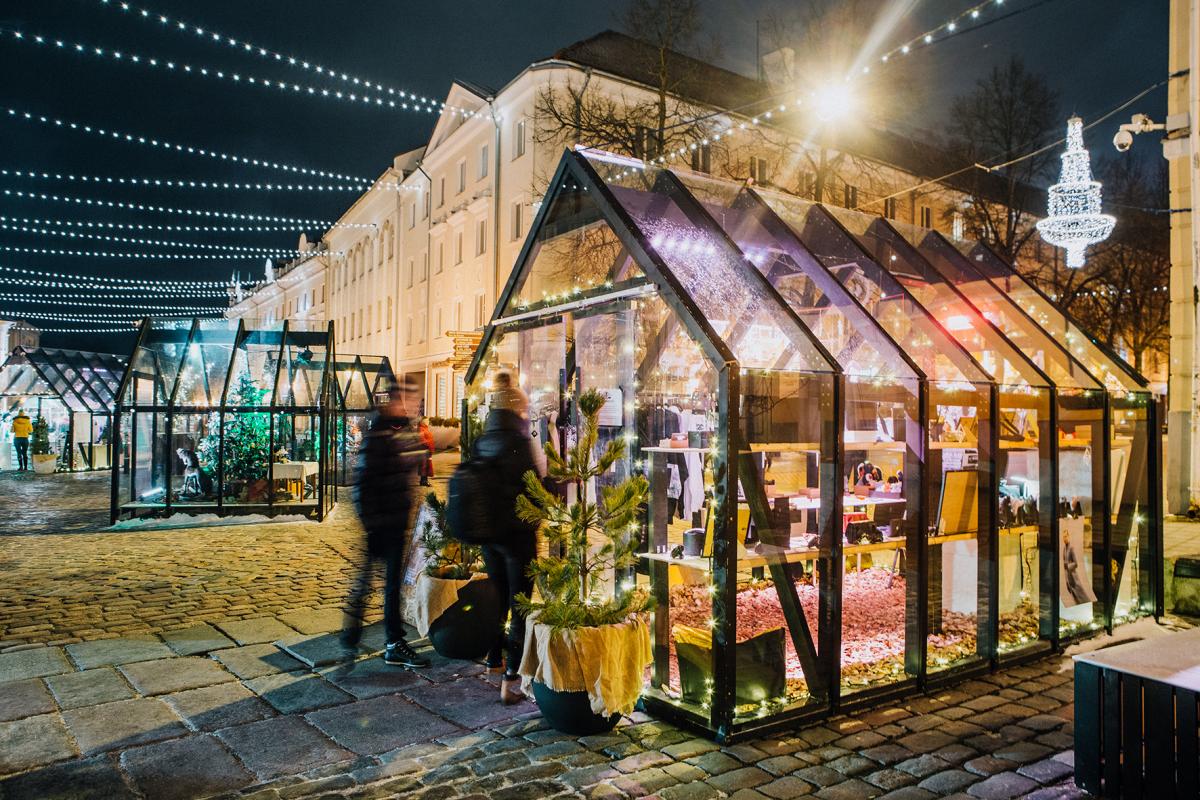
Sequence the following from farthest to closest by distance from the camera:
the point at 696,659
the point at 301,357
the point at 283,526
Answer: the point at 301,357, the point at 283,526, the point at 696,659

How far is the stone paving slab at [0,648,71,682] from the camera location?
500 centimetres

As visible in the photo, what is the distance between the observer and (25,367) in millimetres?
25422

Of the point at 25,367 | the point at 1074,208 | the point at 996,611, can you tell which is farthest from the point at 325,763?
the point at 25,367

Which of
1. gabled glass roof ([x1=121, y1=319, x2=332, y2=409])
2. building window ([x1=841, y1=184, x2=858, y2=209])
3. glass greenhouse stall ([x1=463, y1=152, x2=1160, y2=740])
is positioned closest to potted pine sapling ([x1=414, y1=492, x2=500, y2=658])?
glass greenhouse stall ([x1=463, y1=152, x2=1160, y2=740])

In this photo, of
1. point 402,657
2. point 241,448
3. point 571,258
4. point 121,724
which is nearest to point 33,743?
point 121,724

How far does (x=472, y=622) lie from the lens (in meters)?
5.12

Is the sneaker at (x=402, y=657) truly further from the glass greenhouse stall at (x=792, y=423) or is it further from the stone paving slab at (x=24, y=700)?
the stone paving slab at (x=24, y=700)

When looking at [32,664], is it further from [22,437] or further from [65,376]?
[65,376]

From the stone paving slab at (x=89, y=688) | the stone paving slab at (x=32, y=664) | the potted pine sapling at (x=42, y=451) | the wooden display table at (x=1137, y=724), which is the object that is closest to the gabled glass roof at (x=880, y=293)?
the wooden display table at (x=1137, y=724)

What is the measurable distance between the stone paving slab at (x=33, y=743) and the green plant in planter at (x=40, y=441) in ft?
74.9

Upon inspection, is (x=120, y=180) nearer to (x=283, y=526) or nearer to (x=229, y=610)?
(x=283, y=526)

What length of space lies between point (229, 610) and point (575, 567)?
13.6 ft

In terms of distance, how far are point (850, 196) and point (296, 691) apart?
2655cm

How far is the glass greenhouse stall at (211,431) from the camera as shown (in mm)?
12531
